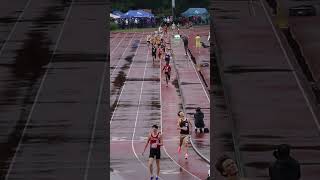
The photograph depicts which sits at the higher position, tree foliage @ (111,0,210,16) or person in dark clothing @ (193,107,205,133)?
person in dark clothing @ (193,107,205,133)

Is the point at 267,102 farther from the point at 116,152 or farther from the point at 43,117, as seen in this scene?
the point at 116,152

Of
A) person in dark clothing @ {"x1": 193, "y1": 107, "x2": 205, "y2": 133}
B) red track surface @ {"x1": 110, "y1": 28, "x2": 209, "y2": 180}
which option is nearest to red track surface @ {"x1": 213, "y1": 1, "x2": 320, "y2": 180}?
red track surface @ {"x1": 110, "y1": 28, "x2": 209, "y2": 180}

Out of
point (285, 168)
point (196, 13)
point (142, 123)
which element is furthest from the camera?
point (196, 13)

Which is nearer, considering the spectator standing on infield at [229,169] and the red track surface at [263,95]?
the spectator standing on infield at [229,169]

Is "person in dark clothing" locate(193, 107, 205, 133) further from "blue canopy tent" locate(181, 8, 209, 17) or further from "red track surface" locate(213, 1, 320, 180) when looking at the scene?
"blue canopy tent" locate(181, 8, 209, 17)

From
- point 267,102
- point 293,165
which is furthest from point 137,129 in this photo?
point 293,165

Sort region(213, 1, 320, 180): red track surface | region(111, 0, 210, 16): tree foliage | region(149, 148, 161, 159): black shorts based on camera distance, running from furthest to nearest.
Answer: region(111, 0, 210, 16): tree foliage, region(149, 148, 161, 159): black shorts, region(213, 1, 320, 180): red track surface

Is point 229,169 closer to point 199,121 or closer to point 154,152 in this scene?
point 154,152

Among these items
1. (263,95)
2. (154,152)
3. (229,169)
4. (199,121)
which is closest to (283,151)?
(229,169)

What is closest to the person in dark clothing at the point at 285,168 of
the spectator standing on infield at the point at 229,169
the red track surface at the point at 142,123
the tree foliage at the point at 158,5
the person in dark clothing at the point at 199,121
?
the spectator standing on infield at the point at 229,169

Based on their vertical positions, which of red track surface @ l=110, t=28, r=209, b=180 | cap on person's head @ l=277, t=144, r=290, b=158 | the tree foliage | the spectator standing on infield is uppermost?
the spectator standing on infield

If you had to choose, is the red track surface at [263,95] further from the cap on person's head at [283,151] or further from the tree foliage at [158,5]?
the tree foliage at [158,5]

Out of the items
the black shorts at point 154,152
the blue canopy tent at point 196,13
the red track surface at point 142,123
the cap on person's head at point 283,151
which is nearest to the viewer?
the cap on person's head at point 283,151

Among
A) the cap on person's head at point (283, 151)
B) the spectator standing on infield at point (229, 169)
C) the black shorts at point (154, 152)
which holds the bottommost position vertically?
the black shorts at point (154, 152)
